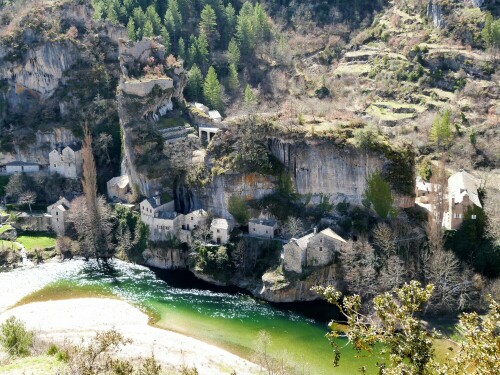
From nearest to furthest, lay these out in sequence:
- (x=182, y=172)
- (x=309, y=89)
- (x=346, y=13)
A: (x=182, y=172) → (x=309, y=89) → (x=346, y=13)

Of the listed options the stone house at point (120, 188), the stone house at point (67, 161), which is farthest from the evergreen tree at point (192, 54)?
the stone house at point (120, 188)

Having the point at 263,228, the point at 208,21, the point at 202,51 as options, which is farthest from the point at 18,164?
the point at 208,21

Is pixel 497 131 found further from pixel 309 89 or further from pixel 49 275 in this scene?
pixel 49 275

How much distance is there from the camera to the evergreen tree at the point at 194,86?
222 ft

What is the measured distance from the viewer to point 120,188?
183ft

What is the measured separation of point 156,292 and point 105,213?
38.3ft

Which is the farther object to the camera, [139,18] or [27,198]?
[139,18]

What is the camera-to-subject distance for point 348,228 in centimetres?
4572

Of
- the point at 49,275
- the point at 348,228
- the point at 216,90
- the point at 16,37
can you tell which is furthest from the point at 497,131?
the point at 16,37

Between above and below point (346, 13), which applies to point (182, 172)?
below

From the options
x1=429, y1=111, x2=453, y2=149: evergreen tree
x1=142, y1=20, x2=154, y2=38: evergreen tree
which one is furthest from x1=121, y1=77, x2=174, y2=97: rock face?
x1=429, y1=111, x2=453, y2=149: evergreen tree

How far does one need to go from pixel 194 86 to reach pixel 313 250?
3211 cm

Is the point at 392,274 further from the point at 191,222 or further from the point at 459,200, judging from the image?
the point at 191,222

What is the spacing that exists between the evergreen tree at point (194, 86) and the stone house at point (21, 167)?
19763 millimetres
